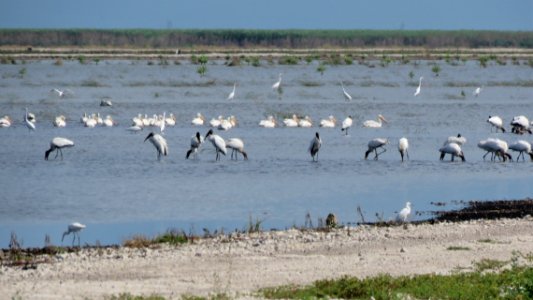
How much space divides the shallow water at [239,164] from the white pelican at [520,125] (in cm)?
39

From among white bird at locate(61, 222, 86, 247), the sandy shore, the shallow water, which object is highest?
the shallow water

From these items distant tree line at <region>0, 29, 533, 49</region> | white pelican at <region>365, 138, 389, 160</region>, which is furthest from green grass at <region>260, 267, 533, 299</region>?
distant tree line at <region>0, 29, 533, 49</region>

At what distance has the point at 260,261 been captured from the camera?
14.4 metres

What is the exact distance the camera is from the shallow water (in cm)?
2042

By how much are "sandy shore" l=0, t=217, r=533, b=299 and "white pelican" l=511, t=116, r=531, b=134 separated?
1681 centimetres

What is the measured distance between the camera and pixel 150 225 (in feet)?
62.6

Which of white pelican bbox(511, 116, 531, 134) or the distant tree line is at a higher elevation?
the distant tree line

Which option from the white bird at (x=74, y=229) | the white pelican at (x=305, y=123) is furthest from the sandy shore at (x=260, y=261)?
the white pelican at (x=305, y=123)

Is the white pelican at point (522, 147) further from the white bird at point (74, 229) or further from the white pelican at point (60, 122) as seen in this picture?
the white pelican at point (60, 122)

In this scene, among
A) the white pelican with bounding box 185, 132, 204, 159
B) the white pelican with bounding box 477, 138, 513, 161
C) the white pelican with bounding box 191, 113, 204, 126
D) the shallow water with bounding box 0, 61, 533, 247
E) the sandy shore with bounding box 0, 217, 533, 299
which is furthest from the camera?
the white pelican with bounding box 191, 113, 204, 126

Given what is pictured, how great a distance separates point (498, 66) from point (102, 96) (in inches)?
1401

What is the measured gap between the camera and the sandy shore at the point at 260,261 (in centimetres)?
1266

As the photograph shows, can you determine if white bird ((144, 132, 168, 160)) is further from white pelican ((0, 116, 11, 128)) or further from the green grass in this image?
the green grass

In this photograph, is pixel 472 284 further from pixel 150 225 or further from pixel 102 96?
pixel 102 96
